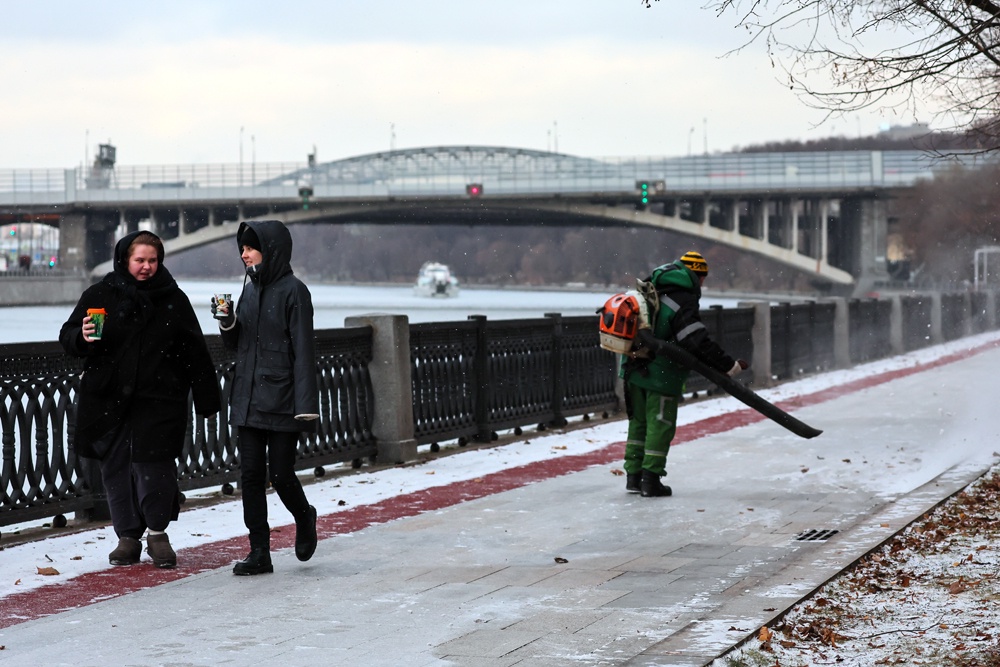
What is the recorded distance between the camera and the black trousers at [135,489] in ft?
24.3

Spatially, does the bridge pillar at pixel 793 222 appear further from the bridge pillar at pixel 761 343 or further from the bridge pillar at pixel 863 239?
the bridge pillar at pixel 761 343

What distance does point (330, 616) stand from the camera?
20.7ft

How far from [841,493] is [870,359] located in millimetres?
18006

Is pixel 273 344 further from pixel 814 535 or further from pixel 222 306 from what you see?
pixel 814 535

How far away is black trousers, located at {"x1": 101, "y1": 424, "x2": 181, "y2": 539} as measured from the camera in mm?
7410

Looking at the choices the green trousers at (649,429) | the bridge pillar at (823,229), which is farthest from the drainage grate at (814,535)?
the bridge pillar at (823,229)

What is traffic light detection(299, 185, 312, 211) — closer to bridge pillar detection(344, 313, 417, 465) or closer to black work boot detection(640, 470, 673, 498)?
bridge pillar detection(344, 313, 417, 465)

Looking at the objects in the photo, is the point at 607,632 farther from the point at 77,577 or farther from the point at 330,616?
the point at 77,577

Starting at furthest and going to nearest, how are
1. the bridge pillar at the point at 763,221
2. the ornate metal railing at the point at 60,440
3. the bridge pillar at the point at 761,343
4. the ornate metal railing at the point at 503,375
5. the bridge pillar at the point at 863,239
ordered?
the bridge pillar at the point at 863,239 → the bridge pillar at the point at 763,221 → the bridge pillar at the point at 761,343 → the ornate metal railing at the point at 503,375 → the ornate metal railing at the point at 60,440

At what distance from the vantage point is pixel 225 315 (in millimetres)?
7027

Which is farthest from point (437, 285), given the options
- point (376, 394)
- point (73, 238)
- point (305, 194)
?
point (376, 394)

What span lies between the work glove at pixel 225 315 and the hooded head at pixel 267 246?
0.73 ft

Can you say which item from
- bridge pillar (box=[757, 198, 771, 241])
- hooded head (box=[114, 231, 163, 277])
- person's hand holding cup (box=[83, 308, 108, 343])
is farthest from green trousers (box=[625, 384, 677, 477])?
bridge pillar (box=[757, 198, 771, 241])

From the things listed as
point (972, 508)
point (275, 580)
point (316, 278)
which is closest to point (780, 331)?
point (972, 508)
